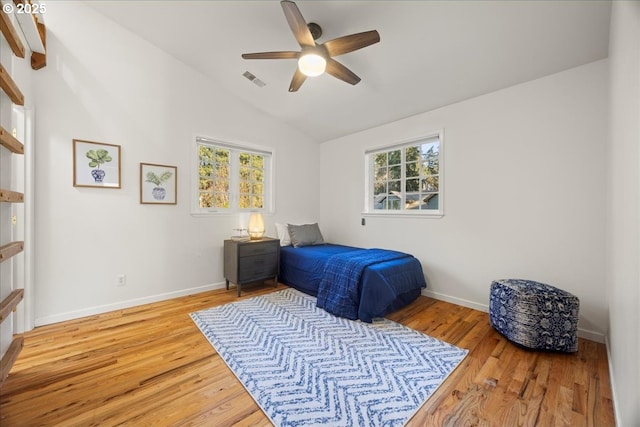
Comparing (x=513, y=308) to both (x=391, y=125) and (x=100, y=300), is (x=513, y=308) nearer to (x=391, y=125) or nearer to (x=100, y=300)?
(x=391, y=125)

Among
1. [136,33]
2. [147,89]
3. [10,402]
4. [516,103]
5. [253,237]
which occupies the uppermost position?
[136,33]

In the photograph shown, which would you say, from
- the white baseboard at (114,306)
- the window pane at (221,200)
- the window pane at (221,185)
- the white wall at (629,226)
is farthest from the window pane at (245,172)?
the white wall at (629,226)

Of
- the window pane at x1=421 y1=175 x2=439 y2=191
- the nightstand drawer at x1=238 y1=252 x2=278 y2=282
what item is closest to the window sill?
the window pane at x1=421 y1=175 x2=439 y2=191

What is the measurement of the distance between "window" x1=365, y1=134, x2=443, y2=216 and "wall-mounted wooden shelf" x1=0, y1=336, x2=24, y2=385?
3610 millimetres

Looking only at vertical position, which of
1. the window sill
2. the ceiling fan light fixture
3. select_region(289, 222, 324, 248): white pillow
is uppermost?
the ceiling fan light fixture

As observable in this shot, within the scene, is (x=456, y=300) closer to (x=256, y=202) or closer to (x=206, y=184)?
(x=256, y=202)

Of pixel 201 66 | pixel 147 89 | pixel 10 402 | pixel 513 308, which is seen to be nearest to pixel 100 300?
pixel 10 402

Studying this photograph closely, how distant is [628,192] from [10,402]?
11.8 ft

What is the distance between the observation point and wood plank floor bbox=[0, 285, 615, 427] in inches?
57.4

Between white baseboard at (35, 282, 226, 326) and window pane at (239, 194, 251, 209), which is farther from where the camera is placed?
window pane at (239, 194, 251, 209)

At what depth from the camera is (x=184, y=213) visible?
134 inches

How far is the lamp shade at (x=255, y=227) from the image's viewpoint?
12.3ft

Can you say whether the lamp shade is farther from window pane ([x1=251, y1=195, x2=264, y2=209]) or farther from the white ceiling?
the white ceiling

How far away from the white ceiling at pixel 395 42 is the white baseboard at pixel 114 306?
113 inches
